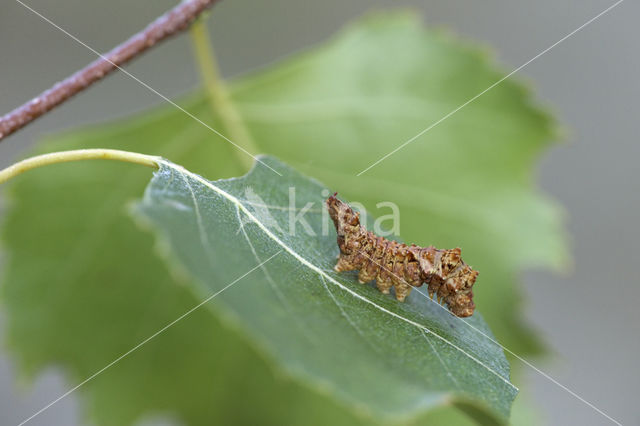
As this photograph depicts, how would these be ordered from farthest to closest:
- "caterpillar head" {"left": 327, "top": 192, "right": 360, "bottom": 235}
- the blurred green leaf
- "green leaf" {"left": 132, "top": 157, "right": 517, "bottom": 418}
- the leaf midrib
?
the blurred green leaf → "caterpillar head" {"left": 327, "top": 192, "right": 360, "bottom": 235} → the leaf midrib → "green leaf" {"left": 132, "top": 157, "right": 517, "bottom": 418}

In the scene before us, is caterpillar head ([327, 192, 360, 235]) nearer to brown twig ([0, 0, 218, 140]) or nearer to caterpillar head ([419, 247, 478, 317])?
caterpillar head ([419, 247, 478, 317])

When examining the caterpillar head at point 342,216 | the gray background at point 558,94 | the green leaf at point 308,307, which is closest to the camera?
the green leaf at point 308,307

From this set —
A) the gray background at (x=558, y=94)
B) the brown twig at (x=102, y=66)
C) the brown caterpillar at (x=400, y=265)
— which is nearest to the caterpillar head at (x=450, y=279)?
the brown caterpillar at (x=400, y=265)

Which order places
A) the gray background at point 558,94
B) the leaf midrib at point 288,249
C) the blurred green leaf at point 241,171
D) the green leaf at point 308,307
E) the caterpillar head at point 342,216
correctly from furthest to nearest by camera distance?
the gray background at point 558,94 → the blurred green leaf at point 241,171 → the caterpillar head at point 342,216 → the leaf midrib at point 288,249 → the green leaf at point 308,307

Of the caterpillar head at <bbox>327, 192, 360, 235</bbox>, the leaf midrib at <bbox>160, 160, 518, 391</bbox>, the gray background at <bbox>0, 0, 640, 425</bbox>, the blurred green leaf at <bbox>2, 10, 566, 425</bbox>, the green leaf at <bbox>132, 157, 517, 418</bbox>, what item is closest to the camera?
the green leaf at <bbox>132, 157, 517, 418</bbox>

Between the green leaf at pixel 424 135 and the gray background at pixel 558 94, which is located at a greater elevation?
the gray background at pixel 558 94

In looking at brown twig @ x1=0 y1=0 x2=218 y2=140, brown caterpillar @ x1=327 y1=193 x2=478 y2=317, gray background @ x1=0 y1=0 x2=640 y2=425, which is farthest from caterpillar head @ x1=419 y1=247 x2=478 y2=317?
gray background @ x1=0 y1=0 x2=640 y2=425

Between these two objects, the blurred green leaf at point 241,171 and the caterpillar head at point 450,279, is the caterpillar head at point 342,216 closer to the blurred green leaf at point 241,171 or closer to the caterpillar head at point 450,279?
the caterpillar head at point 450,279
